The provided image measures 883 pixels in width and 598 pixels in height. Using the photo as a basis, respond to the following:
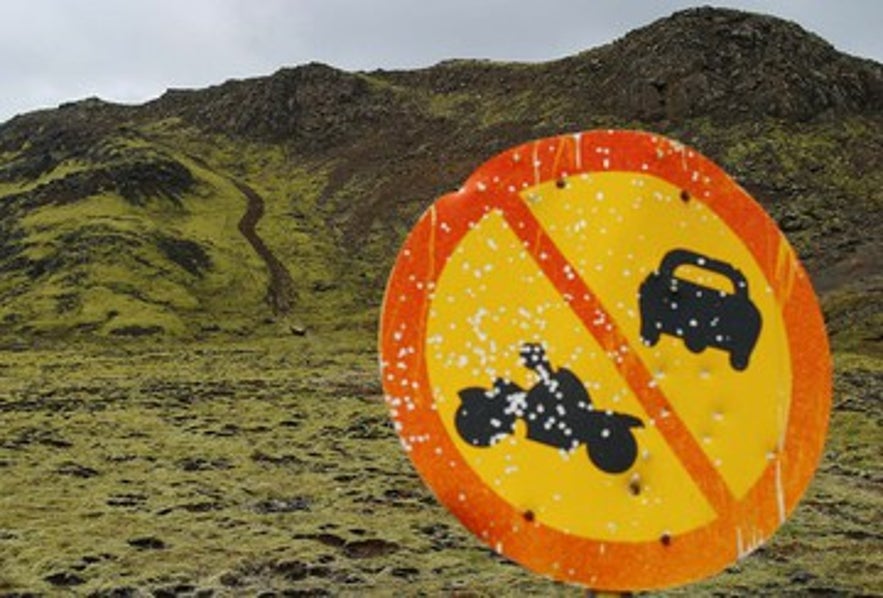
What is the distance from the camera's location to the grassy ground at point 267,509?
8.49 metres

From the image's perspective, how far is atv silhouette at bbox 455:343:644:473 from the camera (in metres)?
2.42

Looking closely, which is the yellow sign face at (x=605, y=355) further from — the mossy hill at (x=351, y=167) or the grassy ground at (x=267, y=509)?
the mossy hill at (x=351, y=167)

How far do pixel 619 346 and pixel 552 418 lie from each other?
0.26m

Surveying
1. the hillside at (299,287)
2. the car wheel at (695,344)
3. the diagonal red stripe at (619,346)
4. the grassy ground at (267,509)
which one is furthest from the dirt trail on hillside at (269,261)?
the car wheel at (695,344)

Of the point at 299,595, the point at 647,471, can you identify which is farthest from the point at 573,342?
the point at 299,595

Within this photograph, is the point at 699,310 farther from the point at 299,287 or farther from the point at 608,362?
the point at 299,287

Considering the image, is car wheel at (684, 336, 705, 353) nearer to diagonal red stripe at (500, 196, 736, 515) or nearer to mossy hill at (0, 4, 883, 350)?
diagonal red stripe at (500, 196, 736, 515)

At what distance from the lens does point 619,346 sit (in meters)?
2.49

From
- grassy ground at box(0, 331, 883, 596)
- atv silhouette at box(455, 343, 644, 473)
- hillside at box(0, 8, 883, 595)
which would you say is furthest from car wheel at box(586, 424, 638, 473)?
hillside at box(0, 8, 883, 595)

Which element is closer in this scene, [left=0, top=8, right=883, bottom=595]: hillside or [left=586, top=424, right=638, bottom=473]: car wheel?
[left=586, top=424, right=638, bottom=473]: car wheel

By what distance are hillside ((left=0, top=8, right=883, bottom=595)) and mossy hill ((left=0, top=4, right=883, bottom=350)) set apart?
11.1 inches

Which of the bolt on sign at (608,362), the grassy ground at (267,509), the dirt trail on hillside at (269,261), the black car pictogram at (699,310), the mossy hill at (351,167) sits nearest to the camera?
the bolt on sign at (608,362)

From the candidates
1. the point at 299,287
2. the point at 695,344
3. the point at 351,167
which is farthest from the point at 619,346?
the point at 351,167

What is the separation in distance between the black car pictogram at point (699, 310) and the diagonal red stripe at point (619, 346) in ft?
0.29
